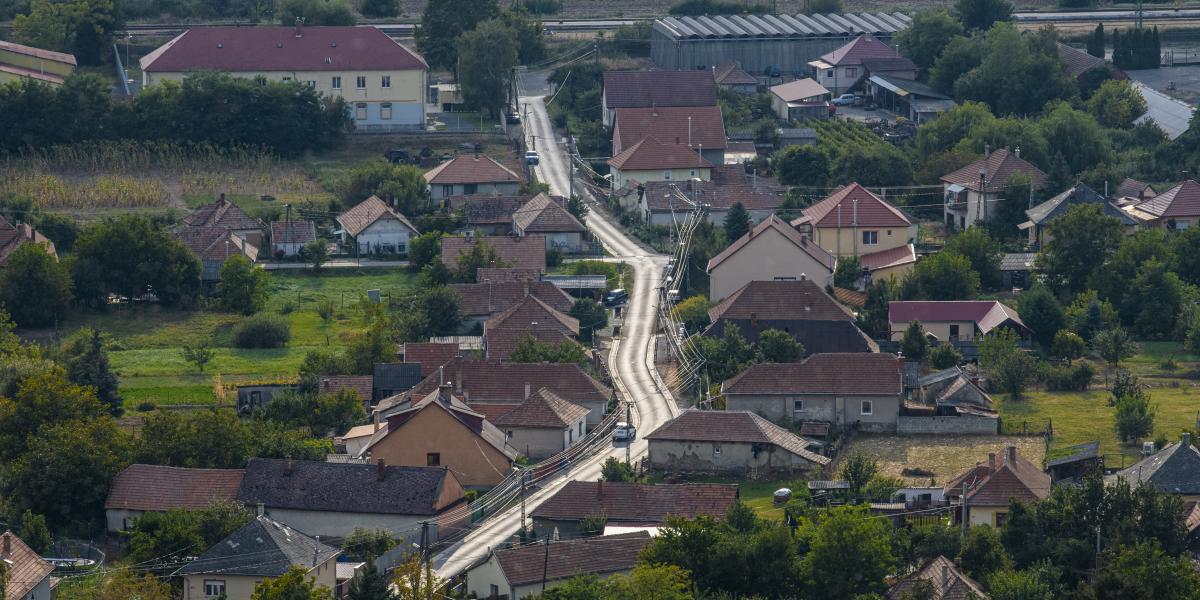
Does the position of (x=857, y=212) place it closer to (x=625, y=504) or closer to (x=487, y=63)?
(x=487, y=63)

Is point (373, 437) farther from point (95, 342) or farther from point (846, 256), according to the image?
point (846, 256)

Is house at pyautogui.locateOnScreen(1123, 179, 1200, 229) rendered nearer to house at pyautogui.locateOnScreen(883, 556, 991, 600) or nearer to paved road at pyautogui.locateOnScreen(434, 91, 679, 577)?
paved road at pyautogui.locateOnScreen(434, 91, 679, 577)

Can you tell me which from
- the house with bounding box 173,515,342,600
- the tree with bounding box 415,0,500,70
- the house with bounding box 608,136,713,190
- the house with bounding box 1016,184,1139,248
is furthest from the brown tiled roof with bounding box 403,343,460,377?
the tree with bounding box 415,0,500,70

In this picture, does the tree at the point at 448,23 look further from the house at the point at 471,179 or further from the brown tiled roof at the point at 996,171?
the brown tiled roof at the point at 996,171

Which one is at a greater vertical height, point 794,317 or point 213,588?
point 794,317

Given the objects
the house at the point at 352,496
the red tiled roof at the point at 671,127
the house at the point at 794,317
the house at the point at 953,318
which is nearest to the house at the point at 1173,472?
the house at the point at 794,317

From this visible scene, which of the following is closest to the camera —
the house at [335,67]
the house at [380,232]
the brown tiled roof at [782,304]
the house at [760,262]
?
the brown tiled roof at [782,304]

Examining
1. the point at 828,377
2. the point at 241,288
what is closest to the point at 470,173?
the point at 241,288

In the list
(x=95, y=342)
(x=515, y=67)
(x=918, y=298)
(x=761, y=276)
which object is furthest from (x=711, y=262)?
(x=515, y=67)

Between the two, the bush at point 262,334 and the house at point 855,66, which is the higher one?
the house at point 855,66
